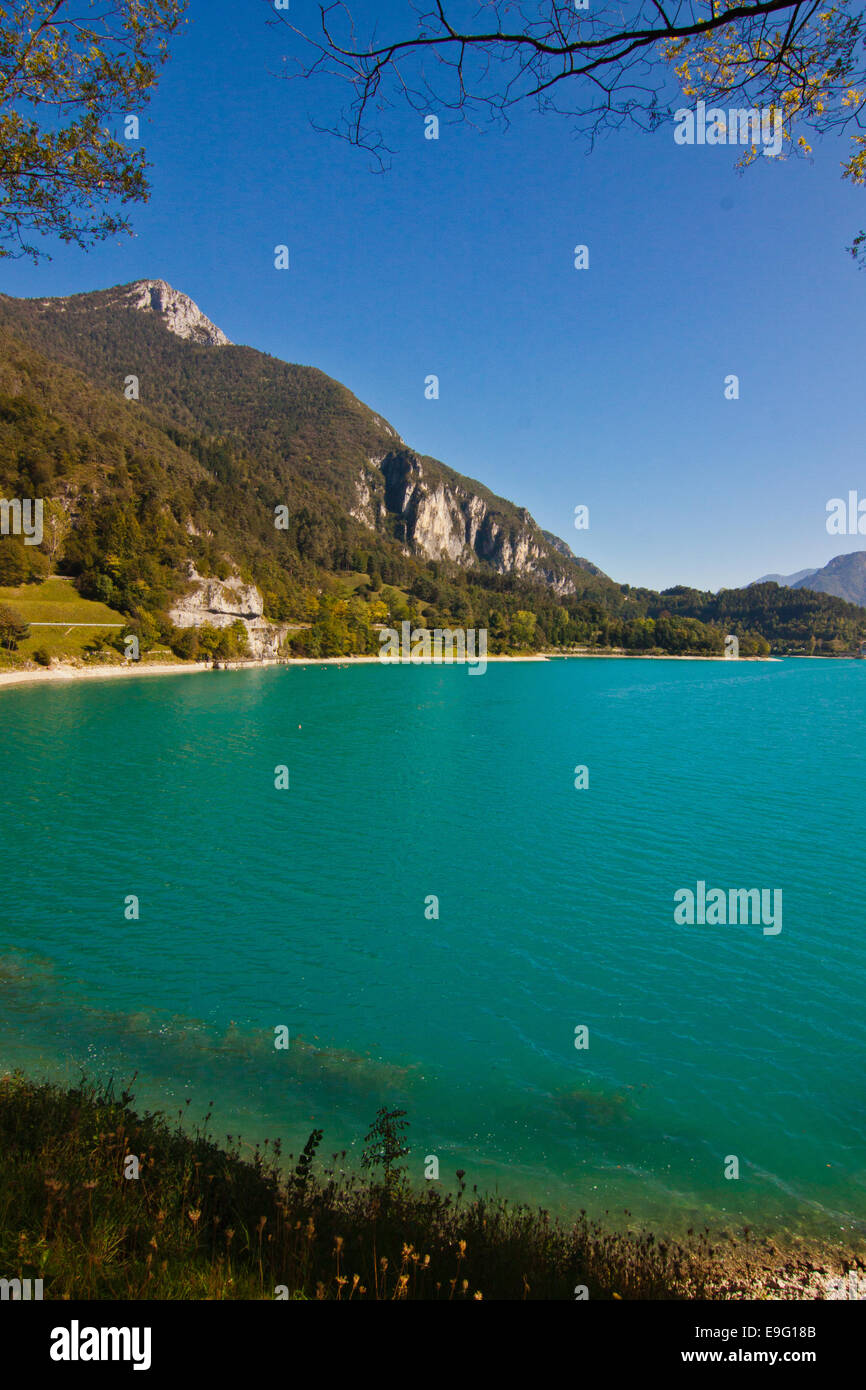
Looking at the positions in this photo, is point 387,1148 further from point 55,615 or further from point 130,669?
point 55,615

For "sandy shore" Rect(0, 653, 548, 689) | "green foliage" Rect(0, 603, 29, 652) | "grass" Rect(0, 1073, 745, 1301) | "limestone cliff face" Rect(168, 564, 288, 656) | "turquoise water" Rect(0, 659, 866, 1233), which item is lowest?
"turquoise water" Rect(0, 659, 866, 1233)

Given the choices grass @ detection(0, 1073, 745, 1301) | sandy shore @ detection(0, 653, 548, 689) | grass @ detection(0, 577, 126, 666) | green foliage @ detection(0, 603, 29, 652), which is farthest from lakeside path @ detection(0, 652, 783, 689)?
grass @ detection(0, 1073, 745, 1301)

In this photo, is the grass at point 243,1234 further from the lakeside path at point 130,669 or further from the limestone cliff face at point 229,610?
the limestone cliff face at point 229,610

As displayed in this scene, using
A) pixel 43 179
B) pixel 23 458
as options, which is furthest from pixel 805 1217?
pixel 23 458

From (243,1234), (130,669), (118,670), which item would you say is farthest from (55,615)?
(243,1234)

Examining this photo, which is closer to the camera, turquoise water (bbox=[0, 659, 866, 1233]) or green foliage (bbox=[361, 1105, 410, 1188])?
green foliage (bbox=[361, 1105, 410, 1188])

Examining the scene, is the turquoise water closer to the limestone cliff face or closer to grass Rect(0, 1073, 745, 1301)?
grass Rect(0, 1073, 745, 1301)
